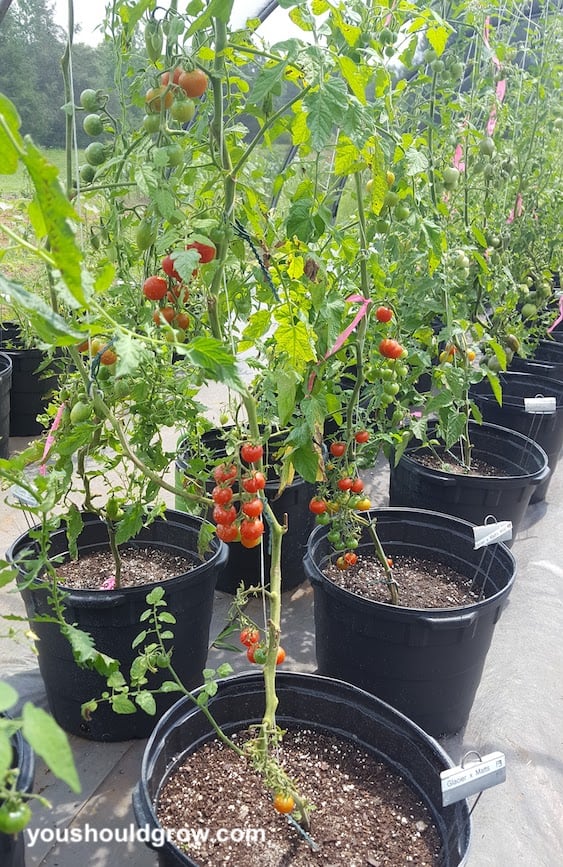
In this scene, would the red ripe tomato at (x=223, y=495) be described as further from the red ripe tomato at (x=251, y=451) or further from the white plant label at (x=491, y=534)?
the white plant label at (x=491, y=534)

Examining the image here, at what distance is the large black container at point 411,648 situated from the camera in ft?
4.88

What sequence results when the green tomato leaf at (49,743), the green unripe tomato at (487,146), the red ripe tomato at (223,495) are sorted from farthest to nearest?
the green unripe tomato at (487,146), the red ripe tomato at (223,495), the green tomato leaf at (49,743)

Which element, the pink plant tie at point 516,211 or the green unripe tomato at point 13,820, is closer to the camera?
the green unripe tomato at point 13,820

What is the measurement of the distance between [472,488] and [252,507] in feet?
4.35

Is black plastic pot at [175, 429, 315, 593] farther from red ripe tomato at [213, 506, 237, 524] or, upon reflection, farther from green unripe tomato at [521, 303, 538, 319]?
green unripe tomato at [521, 303, 538, 319]

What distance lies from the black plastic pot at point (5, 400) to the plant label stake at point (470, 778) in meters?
2.23

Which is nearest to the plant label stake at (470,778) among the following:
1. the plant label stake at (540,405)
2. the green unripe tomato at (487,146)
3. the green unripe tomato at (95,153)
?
the green unripe tomato at (95,153)

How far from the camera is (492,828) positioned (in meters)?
1.43

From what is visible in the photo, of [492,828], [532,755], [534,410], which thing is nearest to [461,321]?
[534,410]

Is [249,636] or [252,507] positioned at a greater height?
[252,507]

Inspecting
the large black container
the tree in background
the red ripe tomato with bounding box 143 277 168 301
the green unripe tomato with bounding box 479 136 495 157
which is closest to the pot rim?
the large black container

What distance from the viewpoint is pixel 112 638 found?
1.49 meters


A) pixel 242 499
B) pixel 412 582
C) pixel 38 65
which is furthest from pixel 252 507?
pixel 38 65

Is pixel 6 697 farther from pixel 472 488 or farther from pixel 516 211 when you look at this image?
pixel 516 211
